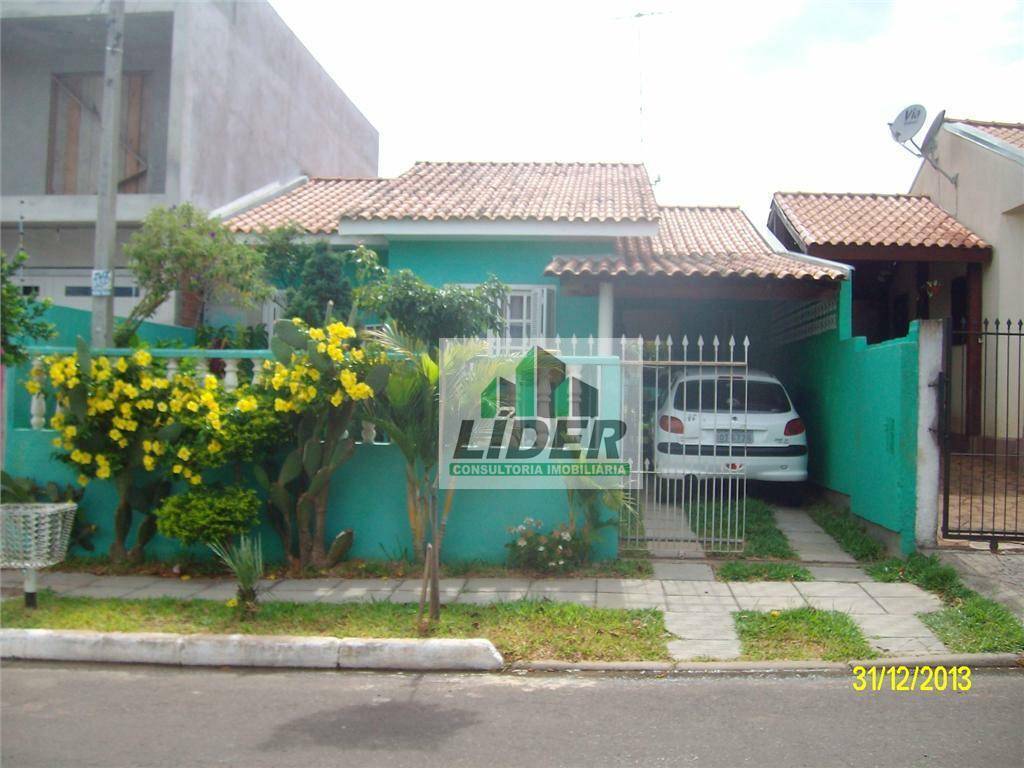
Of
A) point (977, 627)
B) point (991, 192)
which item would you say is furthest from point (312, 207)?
point (977, 627)

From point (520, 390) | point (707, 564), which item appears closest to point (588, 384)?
point (520, 390)

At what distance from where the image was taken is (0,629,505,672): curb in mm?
5465

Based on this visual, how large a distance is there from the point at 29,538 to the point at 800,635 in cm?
556

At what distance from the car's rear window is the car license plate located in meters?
0.29

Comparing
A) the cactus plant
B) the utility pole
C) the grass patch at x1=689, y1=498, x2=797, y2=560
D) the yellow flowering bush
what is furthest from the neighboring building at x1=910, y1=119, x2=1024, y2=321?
the utility pole

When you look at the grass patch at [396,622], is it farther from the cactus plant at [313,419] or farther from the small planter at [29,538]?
the cactus plant at [313,419]

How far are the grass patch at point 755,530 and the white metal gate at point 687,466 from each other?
2 cm

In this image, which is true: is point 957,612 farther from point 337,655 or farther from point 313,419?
point 313,419

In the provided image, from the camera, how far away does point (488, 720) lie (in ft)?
15.0

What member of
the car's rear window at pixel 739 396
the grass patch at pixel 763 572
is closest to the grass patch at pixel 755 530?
the grass patch at pixel 763 572

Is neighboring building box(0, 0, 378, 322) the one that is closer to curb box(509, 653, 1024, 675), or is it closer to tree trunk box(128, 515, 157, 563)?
tree trunk box(128, 515, 157, 563)

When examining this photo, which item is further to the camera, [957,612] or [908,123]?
[908,123]

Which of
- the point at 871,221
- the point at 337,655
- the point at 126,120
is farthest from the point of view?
the point at 126,120

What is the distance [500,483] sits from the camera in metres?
7.69
